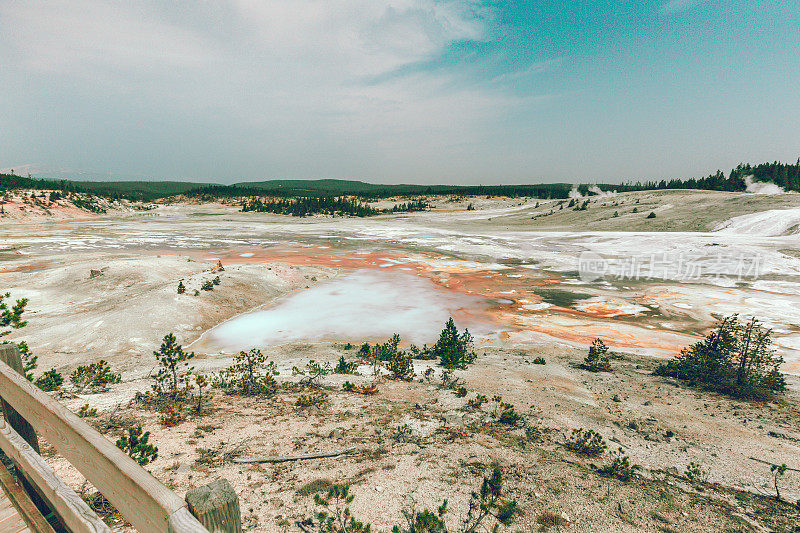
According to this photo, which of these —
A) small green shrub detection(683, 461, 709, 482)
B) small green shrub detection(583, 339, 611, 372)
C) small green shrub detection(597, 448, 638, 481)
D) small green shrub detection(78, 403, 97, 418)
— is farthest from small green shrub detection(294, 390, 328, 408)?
small green shrub detection(583, 339, 611, 372)

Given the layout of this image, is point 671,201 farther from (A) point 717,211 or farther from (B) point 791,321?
(B) point 791,321

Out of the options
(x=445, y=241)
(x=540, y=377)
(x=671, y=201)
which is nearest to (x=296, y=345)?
(x=540, y=377)

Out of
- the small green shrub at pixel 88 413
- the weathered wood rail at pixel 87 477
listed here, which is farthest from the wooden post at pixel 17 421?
the small green shrub at pixel 88 413

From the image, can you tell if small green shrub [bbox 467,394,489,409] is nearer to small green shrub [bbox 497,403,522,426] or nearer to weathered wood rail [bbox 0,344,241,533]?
small green shrub [bbox 497,403,522,426]

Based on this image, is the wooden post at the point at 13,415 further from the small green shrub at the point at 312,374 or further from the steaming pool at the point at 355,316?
the steaming pool at the point at 355,316

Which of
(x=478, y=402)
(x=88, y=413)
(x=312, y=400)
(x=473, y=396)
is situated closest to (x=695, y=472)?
(x=478, y=402)

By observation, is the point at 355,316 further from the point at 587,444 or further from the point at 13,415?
the point at 13,415
